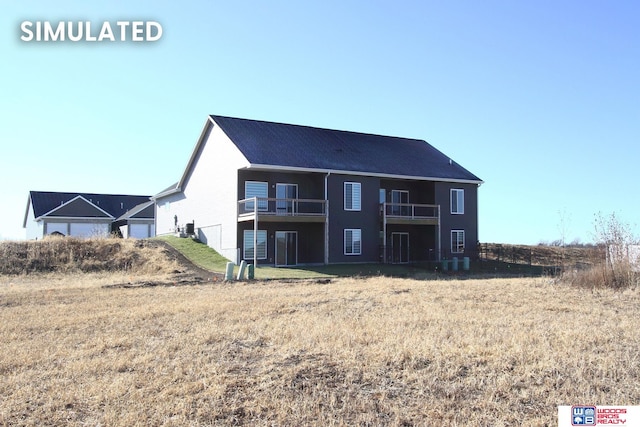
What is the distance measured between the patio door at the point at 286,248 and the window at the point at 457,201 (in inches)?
454

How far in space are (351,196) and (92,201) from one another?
124ft

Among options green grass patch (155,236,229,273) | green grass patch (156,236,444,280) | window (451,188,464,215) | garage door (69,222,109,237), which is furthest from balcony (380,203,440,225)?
garage door (69,222,109,237)

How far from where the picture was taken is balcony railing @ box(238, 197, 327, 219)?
95.7 feet

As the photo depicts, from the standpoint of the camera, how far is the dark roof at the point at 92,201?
184 feet

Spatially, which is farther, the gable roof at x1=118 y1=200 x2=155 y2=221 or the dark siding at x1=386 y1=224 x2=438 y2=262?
the gable roof at x1=118 y1=200 x2=155 y2=221

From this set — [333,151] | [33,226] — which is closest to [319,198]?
[333,151]

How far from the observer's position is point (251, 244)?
30547mm

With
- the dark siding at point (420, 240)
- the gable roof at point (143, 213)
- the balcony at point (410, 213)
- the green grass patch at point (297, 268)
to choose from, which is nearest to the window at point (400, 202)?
the balcony at point (410, 213)

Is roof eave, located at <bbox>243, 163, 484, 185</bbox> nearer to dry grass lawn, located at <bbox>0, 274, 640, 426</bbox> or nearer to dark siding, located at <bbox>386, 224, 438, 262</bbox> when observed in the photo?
dark siding, located at <bbox>386, 224, 438, 262</bbox>

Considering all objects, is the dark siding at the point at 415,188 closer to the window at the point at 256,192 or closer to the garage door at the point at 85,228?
the window at the point at 256,192

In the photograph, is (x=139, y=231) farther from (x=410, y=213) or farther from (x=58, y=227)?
(x=410, y=213)

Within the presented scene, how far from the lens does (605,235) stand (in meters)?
17.4

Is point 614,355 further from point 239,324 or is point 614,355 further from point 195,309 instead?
point 195,309

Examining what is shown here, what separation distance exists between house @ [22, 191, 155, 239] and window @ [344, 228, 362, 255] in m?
28.9
